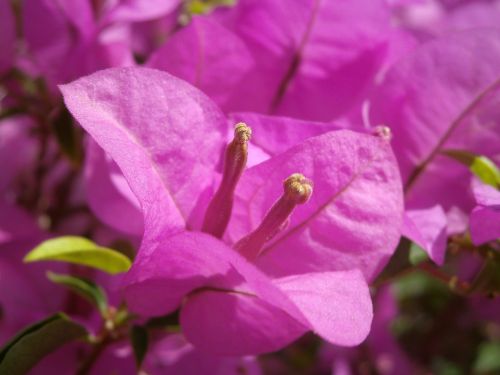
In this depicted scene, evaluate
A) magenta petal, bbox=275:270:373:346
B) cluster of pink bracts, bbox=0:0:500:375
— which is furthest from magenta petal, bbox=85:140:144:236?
magenta petal, bbox=275:270:373:346

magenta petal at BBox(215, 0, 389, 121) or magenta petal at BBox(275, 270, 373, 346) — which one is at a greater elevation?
magenta petal at BBox(215, 0, 389, 121)

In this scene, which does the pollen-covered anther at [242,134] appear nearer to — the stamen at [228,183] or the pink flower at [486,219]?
the stamen at [228,183]

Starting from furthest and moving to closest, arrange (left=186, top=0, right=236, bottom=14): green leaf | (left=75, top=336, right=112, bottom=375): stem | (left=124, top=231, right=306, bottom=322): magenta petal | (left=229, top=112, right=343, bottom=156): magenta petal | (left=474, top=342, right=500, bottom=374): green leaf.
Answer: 1. (left=474, top=342, right=500, bottom=374): green leaf
2. (left=186, top=0, right=236, bottom=14): green leaf
3. (left=75, top=336, right=112, bottom=375): stem
4. (left=229, top=112, right=343, bottom=156): magenta petal
5. (left=124, top=231, right=306, bottom=322): magenta petal

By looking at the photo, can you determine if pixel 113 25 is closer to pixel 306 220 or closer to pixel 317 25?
pixel 317 25

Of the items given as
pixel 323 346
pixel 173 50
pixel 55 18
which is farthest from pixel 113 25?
pixel 323 346

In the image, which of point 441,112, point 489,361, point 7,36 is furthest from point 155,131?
point 489,361

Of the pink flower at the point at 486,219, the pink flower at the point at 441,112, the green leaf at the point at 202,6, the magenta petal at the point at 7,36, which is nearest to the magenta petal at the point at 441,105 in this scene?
the pink flower at the point at 441,112

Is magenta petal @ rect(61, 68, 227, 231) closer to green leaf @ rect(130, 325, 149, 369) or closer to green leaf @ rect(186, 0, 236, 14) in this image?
green leaf @ rect(130, 325, 149, 369)
